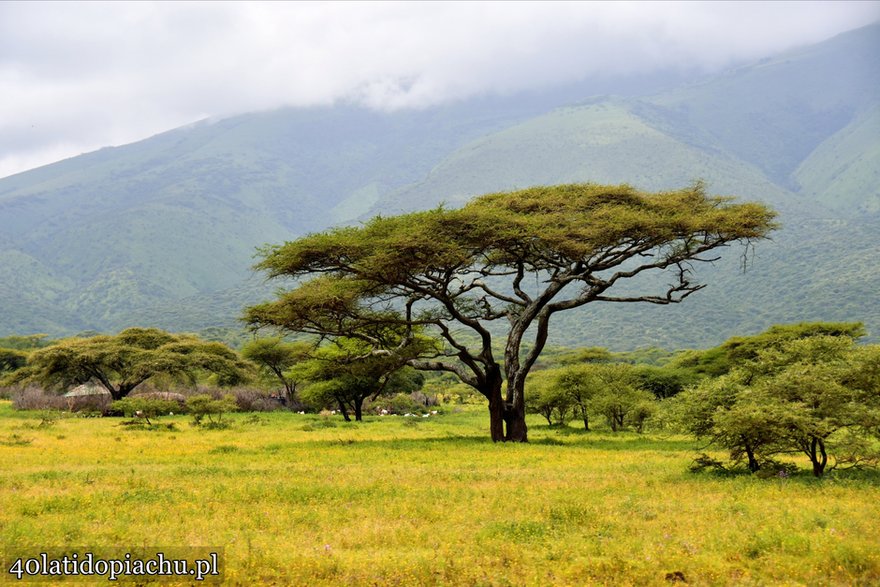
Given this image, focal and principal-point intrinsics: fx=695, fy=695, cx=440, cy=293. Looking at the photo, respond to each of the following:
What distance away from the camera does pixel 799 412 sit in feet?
48.5

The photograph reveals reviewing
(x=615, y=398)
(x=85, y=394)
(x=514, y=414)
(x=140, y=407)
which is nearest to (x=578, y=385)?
(x=615, y=398)

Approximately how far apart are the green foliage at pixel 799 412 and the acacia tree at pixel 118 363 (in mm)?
39654

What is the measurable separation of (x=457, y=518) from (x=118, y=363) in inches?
1778

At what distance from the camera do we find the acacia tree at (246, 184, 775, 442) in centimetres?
2403

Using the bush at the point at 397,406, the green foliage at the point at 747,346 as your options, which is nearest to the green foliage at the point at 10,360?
the bush at the point at 397,406

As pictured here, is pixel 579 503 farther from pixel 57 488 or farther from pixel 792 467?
pixel 57 488

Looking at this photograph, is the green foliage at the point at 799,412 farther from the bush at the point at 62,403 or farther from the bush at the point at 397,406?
the bush at the point at 62,403

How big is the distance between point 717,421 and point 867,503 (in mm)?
3622

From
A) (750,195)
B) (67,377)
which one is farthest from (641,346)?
(67,377)

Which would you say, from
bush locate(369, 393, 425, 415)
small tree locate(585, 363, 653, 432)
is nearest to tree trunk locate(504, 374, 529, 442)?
small tree locate(585, 363, 653, 432)

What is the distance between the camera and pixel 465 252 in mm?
24672

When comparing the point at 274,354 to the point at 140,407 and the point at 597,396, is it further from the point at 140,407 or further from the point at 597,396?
the point at 597,396

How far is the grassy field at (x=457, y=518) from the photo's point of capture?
8.77 metres

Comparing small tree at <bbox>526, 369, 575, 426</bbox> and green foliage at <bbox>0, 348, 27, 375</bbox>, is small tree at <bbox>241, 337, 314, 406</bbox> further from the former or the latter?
green foliage at <bbox>0, 348, 27, 375</bbox>
